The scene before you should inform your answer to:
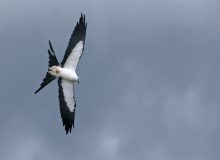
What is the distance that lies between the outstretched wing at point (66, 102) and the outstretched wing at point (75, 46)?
53.5 inches

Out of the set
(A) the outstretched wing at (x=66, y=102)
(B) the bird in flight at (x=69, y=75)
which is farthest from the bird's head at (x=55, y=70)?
(A) the outstretched wing at (x=66, y=102)

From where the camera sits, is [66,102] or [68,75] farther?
[66,102]

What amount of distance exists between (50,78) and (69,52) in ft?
10.2

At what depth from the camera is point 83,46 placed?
39969mm

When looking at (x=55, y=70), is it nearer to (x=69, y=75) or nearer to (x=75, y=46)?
(x=69, y=75)

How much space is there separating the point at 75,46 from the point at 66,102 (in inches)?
166

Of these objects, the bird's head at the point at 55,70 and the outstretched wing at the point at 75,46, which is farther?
the outstretched wing at the point at 75,46

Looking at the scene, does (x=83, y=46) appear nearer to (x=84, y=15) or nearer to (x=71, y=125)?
(x=84, y=15)

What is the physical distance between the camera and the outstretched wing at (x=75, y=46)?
128ft

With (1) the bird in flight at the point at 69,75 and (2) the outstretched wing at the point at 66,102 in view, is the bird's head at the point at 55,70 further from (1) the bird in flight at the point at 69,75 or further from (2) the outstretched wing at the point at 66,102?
(2) the outstretched wing at the point at 66,102

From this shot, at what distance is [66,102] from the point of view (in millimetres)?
39625

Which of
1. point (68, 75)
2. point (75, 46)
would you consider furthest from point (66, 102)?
point (75, 46)

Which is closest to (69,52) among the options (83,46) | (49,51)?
(83,46)

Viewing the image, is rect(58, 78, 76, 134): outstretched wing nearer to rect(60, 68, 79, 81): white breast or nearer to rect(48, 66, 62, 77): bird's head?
rect(60, 68, 79, 81): white breast
